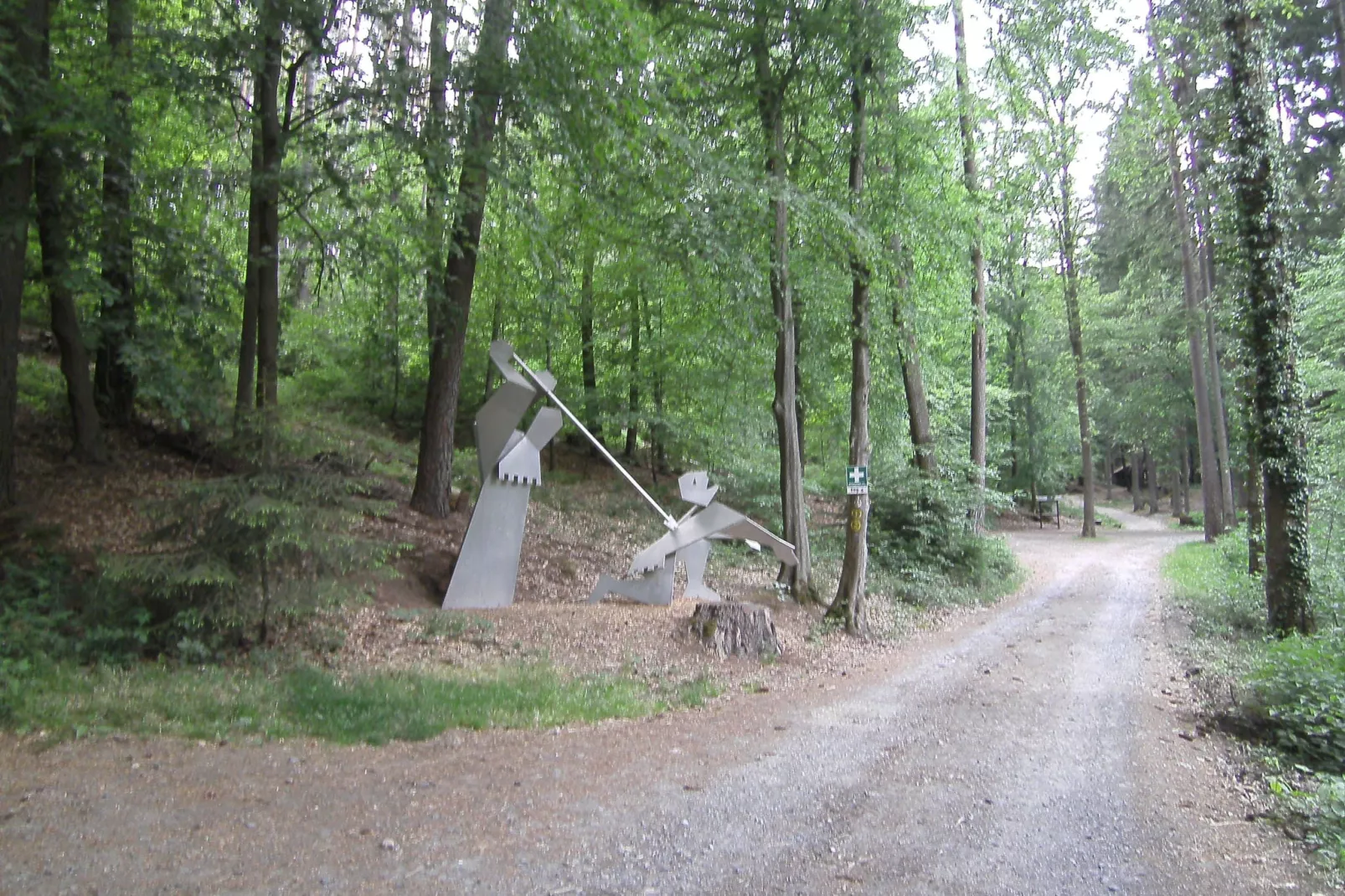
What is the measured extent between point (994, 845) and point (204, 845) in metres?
4.35

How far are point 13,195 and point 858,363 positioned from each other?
1101 cm

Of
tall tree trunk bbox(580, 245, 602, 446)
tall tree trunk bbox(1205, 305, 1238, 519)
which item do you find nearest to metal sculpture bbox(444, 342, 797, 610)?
tall tree trunk bbox(580, 245, 602, 446)

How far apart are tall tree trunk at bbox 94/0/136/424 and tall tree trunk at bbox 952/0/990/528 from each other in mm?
12143

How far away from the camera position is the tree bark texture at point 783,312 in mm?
13211

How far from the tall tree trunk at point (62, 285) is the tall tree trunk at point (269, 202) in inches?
78.4

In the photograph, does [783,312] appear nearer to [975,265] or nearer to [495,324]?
[495,324]

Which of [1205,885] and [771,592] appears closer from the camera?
[1205,885]

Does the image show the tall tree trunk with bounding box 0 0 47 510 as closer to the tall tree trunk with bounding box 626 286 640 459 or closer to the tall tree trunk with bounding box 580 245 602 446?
the tall tree trunk with bounding box 580 245 602 446

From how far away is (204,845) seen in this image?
15.0ft

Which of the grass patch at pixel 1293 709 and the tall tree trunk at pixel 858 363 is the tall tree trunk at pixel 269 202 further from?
the grass patch at pixel 1293 709

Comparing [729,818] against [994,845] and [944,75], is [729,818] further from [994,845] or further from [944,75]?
[944,75]

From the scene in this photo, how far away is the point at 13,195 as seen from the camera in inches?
366

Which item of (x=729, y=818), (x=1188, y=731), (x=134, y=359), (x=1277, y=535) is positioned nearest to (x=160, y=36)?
(x=134, y=359)

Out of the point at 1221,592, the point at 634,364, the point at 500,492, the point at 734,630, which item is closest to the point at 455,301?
the point at 500,492
